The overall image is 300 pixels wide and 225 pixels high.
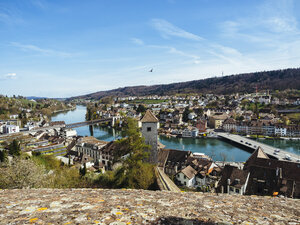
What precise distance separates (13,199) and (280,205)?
15.9ft

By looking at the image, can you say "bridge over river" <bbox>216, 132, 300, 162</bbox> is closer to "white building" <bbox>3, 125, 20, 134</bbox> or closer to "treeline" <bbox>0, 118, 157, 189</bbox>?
"treeline" <bbox>0, 118, 157, 189</bbox>

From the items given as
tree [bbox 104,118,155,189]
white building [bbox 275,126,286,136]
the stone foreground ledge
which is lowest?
white building [bbox 275,126,286,136]

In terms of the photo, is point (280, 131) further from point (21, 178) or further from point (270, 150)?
point (21, 178)

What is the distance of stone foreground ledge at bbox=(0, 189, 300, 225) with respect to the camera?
8.12ft

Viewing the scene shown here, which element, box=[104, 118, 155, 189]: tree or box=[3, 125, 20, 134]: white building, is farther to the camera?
box=[3, 125, 20, 134]: white building

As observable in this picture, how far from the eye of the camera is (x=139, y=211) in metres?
2.82

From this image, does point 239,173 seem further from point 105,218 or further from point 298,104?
point 298,104

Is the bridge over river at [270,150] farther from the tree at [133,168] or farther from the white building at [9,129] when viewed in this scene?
the white building at [9,129]

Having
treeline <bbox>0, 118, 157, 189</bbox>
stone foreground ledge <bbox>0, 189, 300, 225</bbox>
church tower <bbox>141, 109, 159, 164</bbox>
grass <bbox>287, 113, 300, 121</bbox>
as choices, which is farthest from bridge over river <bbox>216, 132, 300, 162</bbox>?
stone foreground ledge <bbox>0, 189, 300, 225</bbox>

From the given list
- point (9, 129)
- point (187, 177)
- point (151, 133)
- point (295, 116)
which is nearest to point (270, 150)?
point (187, 177)

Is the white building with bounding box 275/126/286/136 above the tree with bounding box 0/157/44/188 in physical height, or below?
below

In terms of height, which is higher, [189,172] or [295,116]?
[295,116]

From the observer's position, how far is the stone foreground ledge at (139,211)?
2.47 meters

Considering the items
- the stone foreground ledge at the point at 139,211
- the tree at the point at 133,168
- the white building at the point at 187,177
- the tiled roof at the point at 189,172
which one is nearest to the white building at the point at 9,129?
the white building at the point at 187,177
